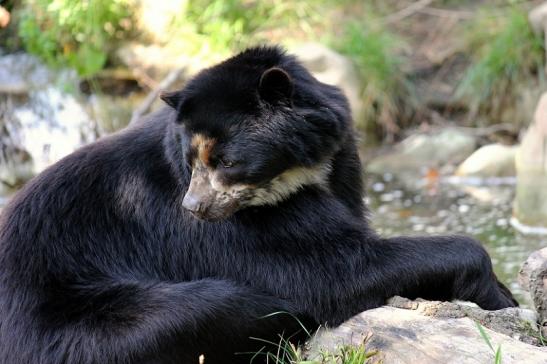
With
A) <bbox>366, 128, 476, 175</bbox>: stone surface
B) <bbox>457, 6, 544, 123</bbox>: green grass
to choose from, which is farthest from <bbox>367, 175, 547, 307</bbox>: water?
<bbox>457, 6, 544, 123</bbox>: green grass

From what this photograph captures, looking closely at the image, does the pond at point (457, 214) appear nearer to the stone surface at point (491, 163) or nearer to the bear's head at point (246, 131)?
the stone surface at point (491, 163)

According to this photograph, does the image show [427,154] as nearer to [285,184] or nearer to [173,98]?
[285,184]

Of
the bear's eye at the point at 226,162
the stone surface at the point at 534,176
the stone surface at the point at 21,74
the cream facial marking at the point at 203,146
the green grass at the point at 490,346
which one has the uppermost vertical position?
the cream facial marking at the point at 203,146

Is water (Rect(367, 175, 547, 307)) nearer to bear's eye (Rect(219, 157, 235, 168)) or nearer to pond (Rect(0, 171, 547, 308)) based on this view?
pond (Rect(0, 171, 547, 308))

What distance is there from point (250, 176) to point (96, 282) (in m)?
0.90

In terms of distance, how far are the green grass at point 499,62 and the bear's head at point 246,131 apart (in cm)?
816

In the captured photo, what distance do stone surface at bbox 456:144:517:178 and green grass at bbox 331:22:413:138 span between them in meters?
1.91

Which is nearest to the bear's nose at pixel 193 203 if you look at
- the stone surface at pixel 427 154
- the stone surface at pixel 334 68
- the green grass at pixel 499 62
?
the stone surface at pixel 427 154

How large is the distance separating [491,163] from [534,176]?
1994 millimetres

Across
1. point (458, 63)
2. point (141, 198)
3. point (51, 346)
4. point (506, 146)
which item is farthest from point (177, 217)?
point (458, 63)

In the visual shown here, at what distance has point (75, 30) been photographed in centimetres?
1262

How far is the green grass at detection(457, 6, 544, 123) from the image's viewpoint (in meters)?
11.6

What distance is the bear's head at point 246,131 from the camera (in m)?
4.05

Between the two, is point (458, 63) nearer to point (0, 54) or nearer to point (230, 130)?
point (0, 54)
